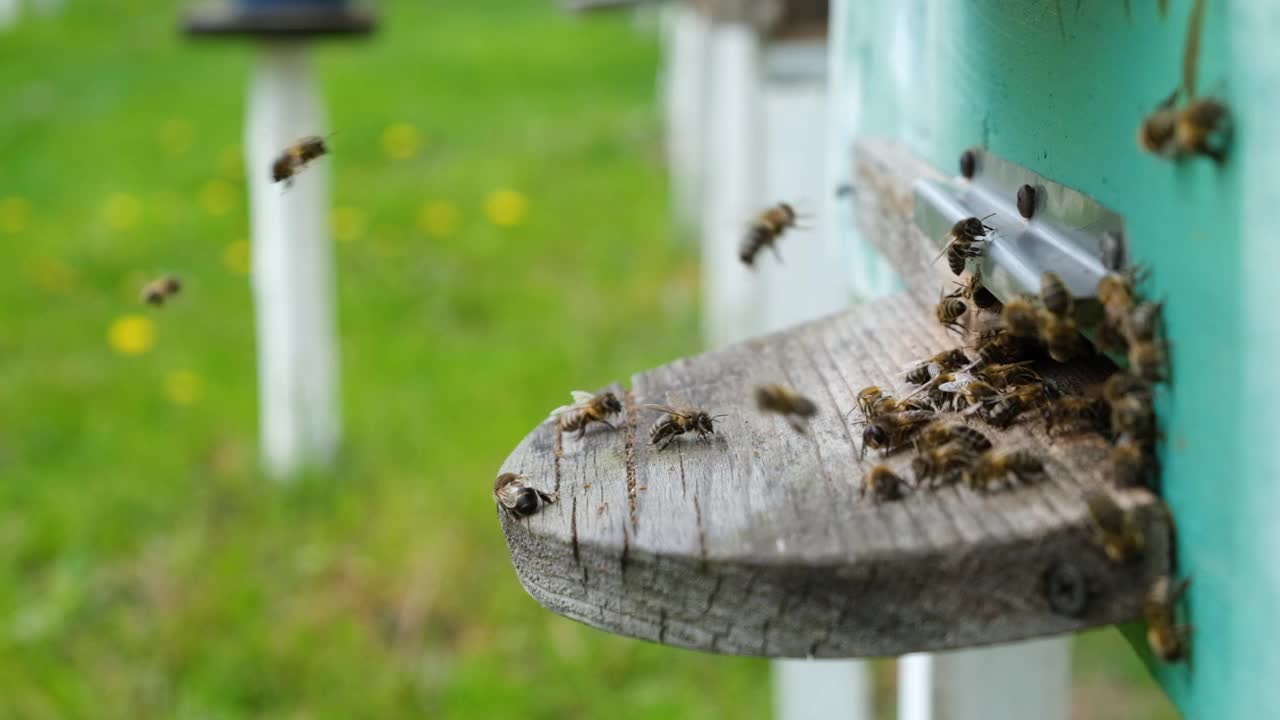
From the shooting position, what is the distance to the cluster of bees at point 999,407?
3.30 feet

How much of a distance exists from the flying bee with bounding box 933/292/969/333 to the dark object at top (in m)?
4.07

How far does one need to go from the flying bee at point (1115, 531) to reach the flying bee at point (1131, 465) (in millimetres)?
48

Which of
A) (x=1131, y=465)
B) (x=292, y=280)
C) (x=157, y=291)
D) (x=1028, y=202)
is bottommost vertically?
(x=292, y=280)

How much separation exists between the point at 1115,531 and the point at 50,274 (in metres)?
7.14

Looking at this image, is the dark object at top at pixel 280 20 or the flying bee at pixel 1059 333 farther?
the dark object at top at pixel 280 20

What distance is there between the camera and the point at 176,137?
10.1m

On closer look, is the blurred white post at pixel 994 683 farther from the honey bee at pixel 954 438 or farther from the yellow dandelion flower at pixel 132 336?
the yellow dandelion flower at pixel 132 336

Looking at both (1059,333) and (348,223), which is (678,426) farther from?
(348,223)

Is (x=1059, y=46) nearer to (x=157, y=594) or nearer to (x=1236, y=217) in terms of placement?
(x=1236, y=217)

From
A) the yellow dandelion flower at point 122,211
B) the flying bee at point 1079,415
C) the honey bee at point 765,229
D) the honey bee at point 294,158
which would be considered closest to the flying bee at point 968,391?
the flying bee at point 1079,415

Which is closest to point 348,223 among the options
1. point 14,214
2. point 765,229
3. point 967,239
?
point 14,214

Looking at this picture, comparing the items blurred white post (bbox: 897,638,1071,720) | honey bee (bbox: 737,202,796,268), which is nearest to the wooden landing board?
blurred white post (bbox: 897,638,1071,720)

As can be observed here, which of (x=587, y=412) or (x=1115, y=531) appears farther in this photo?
(x=587, y=412)

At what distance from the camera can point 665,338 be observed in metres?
6.80
